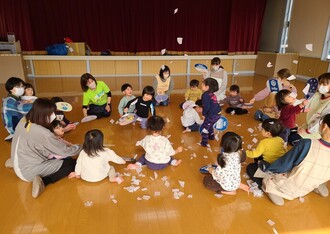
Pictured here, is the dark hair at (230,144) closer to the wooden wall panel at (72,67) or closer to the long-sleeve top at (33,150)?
the long-sleeve top at (33,150)

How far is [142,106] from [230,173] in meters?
1.77

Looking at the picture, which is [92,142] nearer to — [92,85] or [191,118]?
[191,118]

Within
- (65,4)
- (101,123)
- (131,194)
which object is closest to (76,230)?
(131,194)

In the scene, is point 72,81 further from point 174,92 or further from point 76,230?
point 76,230

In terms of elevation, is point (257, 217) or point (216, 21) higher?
point (216, 21)

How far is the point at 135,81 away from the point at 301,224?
5.47m

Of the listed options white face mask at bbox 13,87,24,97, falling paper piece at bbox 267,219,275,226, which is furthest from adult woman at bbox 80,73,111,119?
falling paper piece at bbox 267,219,275,226

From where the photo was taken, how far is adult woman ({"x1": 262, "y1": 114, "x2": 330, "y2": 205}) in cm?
171

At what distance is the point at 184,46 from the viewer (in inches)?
310

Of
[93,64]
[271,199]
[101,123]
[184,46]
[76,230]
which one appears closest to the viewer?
[76,230]

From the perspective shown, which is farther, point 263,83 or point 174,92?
point 263,83

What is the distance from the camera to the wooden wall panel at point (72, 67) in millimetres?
6973

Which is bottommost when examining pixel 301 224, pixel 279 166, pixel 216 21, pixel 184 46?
pixel 301 224

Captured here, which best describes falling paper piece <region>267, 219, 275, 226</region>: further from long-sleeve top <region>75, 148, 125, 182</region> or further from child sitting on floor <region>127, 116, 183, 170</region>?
long-sleeve top <region>75, 148, 125, 182</region>
